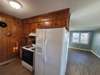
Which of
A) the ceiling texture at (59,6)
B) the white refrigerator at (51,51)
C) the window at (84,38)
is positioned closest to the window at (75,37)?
the window at (84,38)

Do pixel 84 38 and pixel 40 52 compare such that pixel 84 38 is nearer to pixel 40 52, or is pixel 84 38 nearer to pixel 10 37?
pixel 40 52

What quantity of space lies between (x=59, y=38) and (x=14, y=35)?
2.91 metres

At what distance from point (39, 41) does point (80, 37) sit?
758 centimetres

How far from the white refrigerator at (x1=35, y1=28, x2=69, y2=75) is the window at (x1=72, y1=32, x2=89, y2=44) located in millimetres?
7230

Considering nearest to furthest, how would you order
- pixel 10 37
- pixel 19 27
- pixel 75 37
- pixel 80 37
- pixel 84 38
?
pixel 10 37, pixel 19 27, pixel 84 38, pixel 80 37, pixel 75 37

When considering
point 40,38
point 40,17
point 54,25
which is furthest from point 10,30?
point 54,25

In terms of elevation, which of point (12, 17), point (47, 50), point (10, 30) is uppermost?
point (12, 17)

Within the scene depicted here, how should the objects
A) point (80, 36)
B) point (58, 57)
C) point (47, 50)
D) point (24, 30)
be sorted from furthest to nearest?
point (80, 36)
point (24, 30)
point (47, 50)
point (58, 57)

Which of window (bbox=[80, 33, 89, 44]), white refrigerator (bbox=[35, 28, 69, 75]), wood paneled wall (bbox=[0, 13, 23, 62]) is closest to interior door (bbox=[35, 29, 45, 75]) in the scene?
white refrigerator (bbox=[35, 28, 69, 75])

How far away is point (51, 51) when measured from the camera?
190 cm

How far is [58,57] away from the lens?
1759 millimetres

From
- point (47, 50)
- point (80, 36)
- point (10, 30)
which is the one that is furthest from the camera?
point (80, 36)

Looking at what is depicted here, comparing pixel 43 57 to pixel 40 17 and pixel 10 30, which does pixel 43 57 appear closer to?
pixel 40 17

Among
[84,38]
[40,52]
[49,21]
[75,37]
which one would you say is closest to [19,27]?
[49,21]
